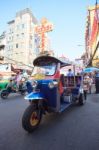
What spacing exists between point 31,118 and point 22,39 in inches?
2406

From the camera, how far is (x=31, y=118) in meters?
4.77

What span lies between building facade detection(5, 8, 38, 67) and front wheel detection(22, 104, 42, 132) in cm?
5651

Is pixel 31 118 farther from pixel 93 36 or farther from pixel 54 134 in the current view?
pixel 93 36

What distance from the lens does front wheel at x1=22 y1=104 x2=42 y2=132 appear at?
4.59 m

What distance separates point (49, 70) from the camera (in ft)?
19.5

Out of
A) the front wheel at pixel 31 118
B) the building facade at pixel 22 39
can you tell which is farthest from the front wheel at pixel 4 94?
the building facade at pixel 22 39

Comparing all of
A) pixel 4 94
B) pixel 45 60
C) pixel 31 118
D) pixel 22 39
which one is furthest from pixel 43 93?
pixel 22 39

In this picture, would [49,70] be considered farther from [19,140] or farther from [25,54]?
[25,54]

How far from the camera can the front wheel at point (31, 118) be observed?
459 cm

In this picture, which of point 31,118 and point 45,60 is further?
point 45,60

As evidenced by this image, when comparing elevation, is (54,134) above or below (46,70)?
below

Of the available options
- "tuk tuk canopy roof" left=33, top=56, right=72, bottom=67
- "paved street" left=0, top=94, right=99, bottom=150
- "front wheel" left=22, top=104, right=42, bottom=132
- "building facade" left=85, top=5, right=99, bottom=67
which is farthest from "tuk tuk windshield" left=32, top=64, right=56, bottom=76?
"building facade" left=85, top=5, right=99, bottom=67

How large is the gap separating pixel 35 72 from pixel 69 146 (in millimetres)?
3120

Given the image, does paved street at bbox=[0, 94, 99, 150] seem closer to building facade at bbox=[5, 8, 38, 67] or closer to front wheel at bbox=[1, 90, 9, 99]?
front wheel at bbox=[1, 90, 9, 99]
